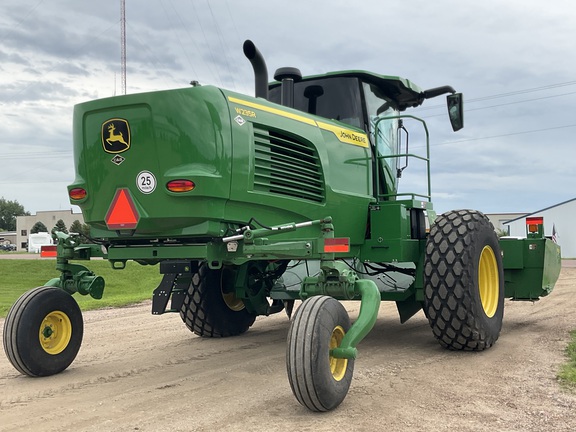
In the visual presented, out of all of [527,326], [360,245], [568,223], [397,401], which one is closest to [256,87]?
[360,245]

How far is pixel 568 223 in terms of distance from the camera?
151 feet

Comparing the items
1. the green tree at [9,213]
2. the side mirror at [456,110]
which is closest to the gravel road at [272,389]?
the side mirror at [456,110]

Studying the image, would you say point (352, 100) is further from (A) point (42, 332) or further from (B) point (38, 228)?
(B) point (38, 228)

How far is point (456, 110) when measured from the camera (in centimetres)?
725

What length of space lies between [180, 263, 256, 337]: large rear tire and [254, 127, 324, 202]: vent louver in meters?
2.27

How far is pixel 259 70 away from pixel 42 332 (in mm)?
3272

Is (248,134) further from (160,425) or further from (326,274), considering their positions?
(160,425)

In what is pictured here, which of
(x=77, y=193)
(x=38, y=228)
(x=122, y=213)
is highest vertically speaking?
(x=38, y=228)

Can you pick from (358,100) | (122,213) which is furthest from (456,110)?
(122,213)

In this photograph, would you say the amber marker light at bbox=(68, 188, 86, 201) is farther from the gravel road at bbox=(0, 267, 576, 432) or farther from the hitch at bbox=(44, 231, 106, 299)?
the gravel road at bbox=(0, 267, 576, 432)

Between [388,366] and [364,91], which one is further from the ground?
[364,91]

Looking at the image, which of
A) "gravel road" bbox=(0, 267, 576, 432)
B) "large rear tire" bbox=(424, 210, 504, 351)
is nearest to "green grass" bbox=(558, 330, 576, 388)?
"gravel road" bbox=(0, 267, 576, 432)

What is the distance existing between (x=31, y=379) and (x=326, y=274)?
2975mm

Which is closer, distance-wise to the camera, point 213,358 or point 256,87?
point 256,87
